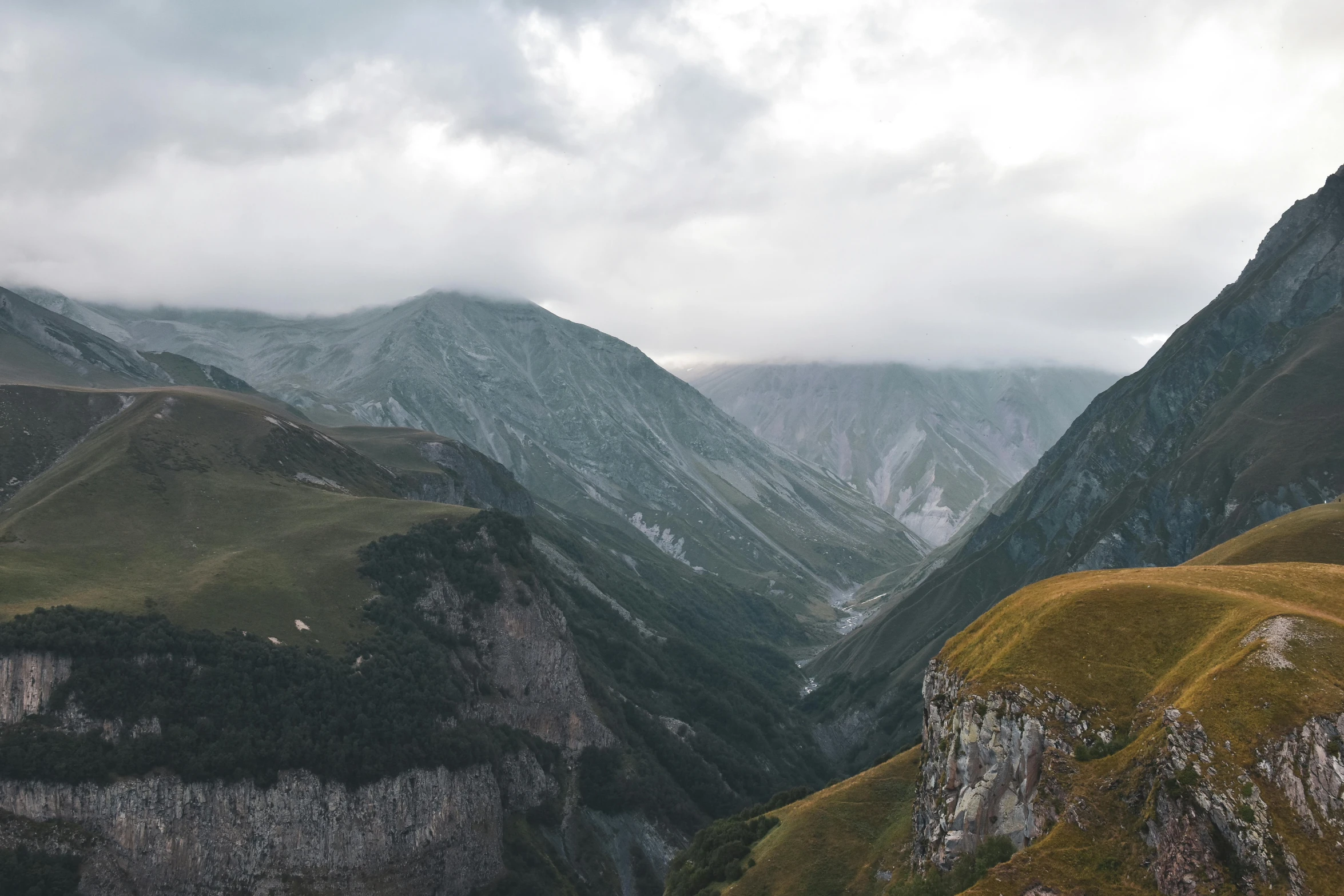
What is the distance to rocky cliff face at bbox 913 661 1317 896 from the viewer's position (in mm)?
41906

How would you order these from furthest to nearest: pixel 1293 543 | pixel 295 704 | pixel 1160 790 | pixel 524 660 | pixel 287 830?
pixel 524 660 → pixel 295 704 → pixel 287 830 → pixel 1293 543 → pixel 1160 790

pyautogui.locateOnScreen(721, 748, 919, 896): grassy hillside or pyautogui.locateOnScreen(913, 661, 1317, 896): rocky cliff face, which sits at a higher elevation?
Result: pyautogui.locateOnScreen(913, 661, 1317, 896): rocky cliff face

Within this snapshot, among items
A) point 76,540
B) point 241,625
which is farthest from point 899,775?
point 76,540

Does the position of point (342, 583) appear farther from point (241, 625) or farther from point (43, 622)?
point (43, 622)

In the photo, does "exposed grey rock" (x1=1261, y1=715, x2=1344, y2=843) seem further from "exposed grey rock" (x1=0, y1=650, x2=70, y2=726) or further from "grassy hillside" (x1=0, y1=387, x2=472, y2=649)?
"exposed grey rock" (x1=0, y1=650, x2=70, y2=726)

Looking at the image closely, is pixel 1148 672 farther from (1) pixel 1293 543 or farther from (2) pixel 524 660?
(2) pixel 524 660

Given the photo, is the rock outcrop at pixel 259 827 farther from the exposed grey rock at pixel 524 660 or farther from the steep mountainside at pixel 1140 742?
the steep mountainside at pixel 1140 742

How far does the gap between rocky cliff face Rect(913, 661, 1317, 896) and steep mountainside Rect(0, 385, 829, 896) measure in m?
101

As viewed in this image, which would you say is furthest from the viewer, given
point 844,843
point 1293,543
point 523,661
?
point 523,661

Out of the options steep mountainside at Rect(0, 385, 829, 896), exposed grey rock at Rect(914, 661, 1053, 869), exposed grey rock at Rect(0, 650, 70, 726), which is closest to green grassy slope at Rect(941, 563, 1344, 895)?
exposed grey rock at Rect(914, 661, 1053, 869)

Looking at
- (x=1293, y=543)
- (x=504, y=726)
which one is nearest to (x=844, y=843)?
(x=1293, y=543)

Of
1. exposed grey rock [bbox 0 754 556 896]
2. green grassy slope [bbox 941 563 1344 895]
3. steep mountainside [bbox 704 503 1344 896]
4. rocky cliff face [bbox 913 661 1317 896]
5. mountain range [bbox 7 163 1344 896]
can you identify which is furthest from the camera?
exposed grey rock [bbox 0 754 556 896]

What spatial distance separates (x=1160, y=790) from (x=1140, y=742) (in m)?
3.69

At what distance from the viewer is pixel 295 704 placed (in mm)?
135125
